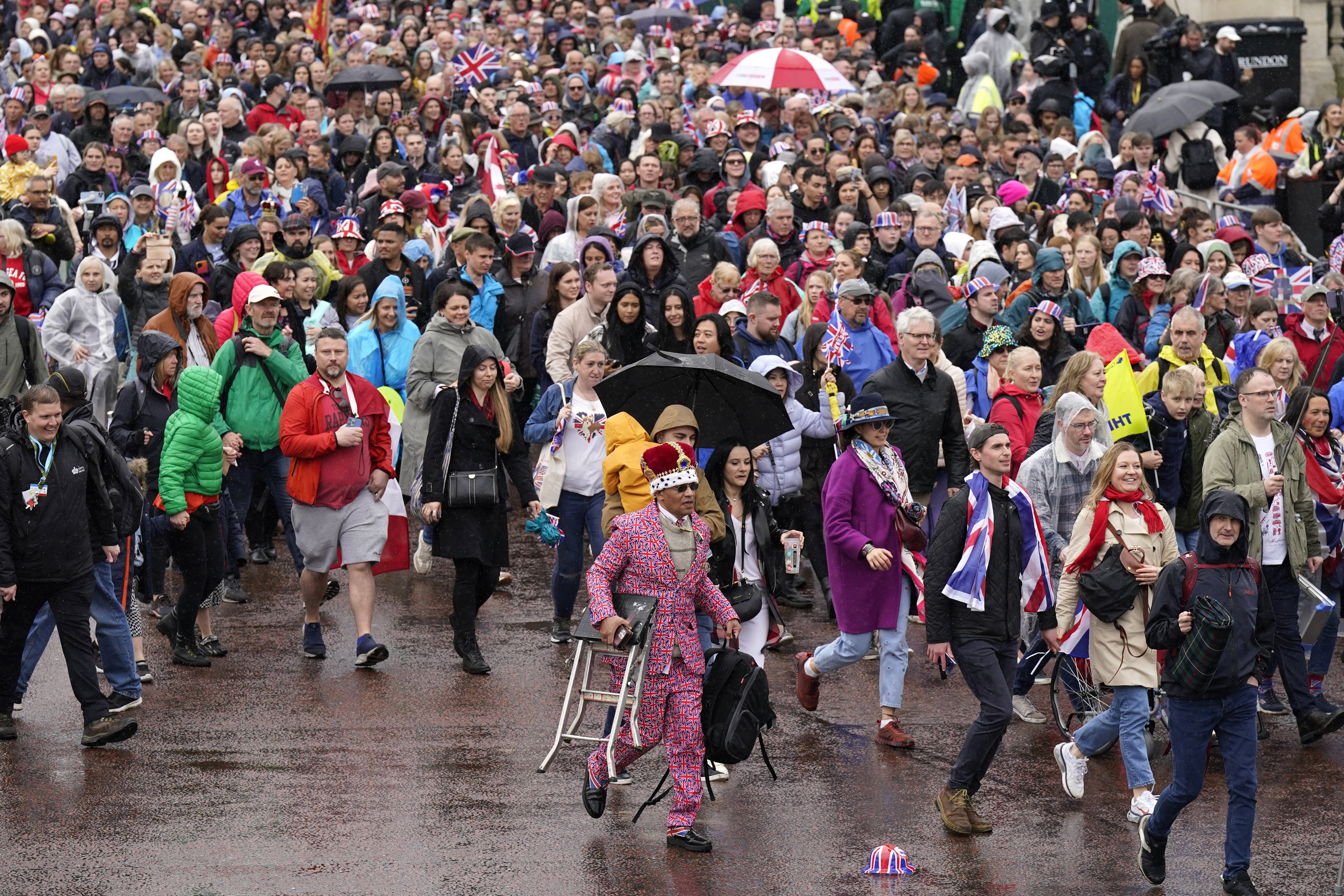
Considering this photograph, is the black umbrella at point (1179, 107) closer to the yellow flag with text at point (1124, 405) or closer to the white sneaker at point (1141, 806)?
the yellow flag with text at point (1124, 405)

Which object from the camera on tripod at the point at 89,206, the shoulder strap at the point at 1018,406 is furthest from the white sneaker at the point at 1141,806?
the camera on tripod at the point at 89,206

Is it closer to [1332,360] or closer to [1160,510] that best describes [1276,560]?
[1160,510]

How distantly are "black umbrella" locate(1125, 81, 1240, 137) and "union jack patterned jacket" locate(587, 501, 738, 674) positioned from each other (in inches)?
530

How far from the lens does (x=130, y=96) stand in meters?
20.9

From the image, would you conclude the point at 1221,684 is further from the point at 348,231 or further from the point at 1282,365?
the point at 348,231

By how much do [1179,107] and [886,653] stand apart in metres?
12.6

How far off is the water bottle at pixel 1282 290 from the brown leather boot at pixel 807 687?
7291 millimetres

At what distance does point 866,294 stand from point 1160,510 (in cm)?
355

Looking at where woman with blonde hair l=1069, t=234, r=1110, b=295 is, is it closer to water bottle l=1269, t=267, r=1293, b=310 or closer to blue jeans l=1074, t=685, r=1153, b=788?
water bottle l=1269, t=267, r=1293, b=310

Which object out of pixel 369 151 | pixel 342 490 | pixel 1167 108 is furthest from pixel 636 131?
pixel 342 490

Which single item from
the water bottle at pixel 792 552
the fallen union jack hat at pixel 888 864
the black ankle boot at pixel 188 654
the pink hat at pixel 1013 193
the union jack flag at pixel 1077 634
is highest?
the pink hat at pixel 1013 193

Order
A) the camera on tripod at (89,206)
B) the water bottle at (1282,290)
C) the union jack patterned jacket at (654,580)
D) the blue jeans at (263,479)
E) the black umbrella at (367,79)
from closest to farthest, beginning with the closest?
1. the union jack patterned jacket at (654,580)
2. the blue jeans at (263,479)
3. the water bottle at (1282,290)
4. the camera on tripod at (89,206)
5. the black umbrella at (367,79)

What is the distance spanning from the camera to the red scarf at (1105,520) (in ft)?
29.4

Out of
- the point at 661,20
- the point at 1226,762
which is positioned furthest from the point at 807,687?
the point at 661,20
